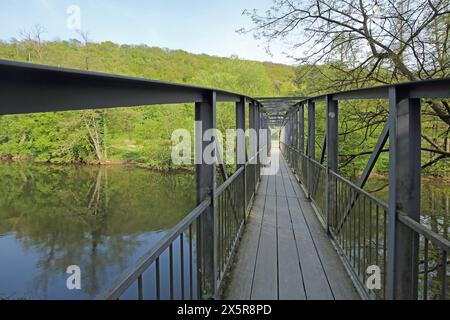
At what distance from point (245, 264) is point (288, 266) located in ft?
1.29

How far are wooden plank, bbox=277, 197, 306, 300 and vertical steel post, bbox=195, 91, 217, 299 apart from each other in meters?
0.64

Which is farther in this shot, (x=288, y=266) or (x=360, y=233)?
(x=288, y=266)

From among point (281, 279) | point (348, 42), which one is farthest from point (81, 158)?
point (281, 279)

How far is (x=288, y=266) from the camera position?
295 centimetres

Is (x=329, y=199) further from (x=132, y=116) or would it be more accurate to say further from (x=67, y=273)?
(x=132, y=116)

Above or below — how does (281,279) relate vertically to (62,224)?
above

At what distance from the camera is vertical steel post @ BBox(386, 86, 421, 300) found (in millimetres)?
1664

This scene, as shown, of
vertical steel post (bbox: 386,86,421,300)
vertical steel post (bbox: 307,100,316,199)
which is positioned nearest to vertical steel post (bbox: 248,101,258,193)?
vertical steel post (bbox: 307,100,316,199)

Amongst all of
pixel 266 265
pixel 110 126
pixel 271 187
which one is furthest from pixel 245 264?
pixel 110 126

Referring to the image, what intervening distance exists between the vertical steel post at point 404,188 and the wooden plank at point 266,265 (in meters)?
0.97

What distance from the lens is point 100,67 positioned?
2202 centimetres

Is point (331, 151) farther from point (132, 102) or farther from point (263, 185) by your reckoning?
point (263, 185)

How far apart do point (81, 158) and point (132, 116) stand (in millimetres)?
6005

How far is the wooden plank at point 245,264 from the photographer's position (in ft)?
8.19
